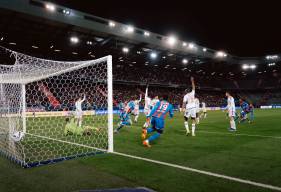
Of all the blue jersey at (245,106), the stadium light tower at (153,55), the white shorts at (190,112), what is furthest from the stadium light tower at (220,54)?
the white shorts at (190,112)

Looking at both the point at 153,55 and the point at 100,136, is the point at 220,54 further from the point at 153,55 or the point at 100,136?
the point at 100,136

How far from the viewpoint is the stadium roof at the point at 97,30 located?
2625 cm

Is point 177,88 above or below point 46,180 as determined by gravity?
above

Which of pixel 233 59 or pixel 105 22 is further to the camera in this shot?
pixel 233 59

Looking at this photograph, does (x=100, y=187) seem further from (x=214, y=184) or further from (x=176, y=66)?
(x=176, y=66)

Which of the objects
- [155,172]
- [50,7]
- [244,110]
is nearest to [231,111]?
[244,110]

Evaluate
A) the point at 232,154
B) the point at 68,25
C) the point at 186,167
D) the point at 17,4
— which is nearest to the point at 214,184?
the point at 186,167

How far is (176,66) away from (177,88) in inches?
219

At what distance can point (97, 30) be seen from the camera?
32781 millimetres

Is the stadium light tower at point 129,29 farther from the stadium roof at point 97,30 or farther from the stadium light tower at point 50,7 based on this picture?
the stadium light tower at point 50,7

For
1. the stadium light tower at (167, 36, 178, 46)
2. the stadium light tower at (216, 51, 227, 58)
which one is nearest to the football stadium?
the stadium light tower at (167, 36, 178, 46)

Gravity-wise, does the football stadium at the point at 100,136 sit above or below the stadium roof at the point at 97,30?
below

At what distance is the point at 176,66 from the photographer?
57469 mm

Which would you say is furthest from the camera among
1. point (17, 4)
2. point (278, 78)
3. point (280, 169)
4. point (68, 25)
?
point (278, 78)
